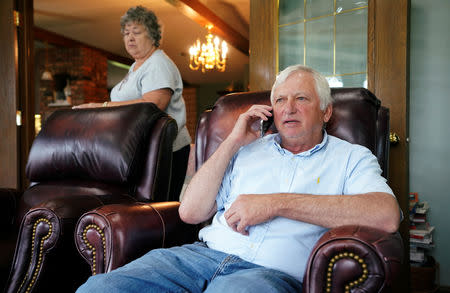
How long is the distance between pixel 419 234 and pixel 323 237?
1.68 meters

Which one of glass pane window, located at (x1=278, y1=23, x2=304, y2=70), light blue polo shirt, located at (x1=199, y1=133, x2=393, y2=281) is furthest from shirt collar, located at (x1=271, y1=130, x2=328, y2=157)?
glass pane window, located at (x1=278, y1=23, x2=304, y2=70)

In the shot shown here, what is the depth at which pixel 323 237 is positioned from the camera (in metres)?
0.93

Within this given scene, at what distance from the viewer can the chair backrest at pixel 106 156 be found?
1.73 metres

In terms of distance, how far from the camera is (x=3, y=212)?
1.81m

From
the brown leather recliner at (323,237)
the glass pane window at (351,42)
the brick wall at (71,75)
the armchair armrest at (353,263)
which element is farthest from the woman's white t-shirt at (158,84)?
the brick wall at (71,75)

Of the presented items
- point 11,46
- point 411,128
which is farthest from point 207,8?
point 411,128

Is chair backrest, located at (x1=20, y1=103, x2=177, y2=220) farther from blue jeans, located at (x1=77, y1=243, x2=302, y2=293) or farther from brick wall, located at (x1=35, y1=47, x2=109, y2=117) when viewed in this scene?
brick wall, located at (x1=35, y1=47, x2=109, y2=117)

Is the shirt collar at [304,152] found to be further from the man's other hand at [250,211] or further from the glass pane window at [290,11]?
the glass pane window at [290,11]

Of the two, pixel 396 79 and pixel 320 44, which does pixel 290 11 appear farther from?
pixel 396 79

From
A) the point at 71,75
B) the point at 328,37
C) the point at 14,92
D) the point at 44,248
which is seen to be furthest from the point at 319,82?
the point at 71,75

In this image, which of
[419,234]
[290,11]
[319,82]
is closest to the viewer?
[319,82]

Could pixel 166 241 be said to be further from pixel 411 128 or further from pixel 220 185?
pixel 411 128

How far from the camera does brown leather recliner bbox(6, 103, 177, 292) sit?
1568mm

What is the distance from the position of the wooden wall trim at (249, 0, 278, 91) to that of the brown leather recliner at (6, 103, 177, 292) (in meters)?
1.00
